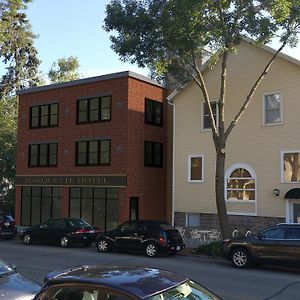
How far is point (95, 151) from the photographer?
28719 mm

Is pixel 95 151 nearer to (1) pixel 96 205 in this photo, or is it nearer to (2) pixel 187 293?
(1) pixel 96 205

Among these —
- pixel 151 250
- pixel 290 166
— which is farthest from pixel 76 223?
pixel 290 166

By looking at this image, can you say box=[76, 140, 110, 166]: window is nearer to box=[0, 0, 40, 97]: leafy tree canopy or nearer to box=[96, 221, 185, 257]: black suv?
box=[96, 221, 185, 257]: black suv

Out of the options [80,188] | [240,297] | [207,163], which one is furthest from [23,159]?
[240,297]

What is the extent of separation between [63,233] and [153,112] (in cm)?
1014

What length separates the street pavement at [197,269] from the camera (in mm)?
11702

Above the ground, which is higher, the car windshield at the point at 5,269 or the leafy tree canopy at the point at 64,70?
the leafy tree canopy at the point at 64,70

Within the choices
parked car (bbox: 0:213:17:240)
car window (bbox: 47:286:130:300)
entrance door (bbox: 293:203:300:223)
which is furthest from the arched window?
car window (bbox: 47:286:130:300)

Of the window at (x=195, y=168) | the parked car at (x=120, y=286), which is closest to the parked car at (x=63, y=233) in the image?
the window at (x=195, y=168)

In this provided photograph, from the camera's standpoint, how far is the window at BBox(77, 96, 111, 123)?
93.4 feet

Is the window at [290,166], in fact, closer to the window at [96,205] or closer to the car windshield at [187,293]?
the window at [96,205]

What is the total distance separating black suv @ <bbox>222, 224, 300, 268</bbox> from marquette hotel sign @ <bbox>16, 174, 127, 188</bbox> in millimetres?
11470

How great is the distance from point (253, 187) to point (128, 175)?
7004 millimetres

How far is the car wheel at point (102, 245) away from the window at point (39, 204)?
1033 centimetres
